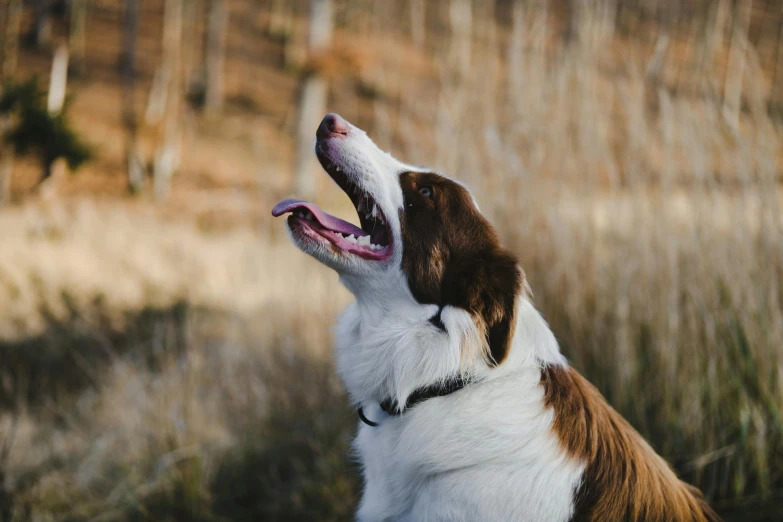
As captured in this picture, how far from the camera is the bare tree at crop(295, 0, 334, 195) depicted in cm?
1107

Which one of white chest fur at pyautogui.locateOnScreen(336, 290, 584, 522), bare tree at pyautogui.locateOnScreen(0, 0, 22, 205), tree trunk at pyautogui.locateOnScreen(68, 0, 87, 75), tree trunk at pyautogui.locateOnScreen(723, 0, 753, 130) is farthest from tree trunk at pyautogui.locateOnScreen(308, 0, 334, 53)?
white chest fur at pyautogui.locateOnScreen(336, 290, 584, 522)

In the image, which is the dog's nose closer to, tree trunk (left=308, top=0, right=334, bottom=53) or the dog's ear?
the dog's ear

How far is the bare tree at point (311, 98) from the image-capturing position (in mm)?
11070

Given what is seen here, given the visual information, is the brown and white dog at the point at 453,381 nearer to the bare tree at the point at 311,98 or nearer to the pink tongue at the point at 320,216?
the pink tongue at the point at 320,216

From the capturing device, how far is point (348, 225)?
214cm

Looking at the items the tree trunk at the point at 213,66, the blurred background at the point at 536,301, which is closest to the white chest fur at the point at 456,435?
the blurred background at the point at 536,301

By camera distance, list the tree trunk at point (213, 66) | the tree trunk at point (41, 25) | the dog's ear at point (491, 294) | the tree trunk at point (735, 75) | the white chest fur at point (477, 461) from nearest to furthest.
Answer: the white chest fur at point (477, 461), the dog's ear at point (491, 294), the tree trunk at point (735, 75), the tree trunk at point (41, 25), the tree trunk at point (213, 66)

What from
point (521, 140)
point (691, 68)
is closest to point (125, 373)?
point (521, 140)

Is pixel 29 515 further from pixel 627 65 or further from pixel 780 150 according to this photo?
pixel 780 150

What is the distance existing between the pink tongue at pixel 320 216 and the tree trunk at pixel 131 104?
420 inches

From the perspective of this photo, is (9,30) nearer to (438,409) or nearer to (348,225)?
(348,225)

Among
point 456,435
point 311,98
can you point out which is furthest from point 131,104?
point 456,435

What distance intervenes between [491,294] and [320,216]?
0.62 metres

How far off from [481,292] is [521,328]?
0.58 ft
